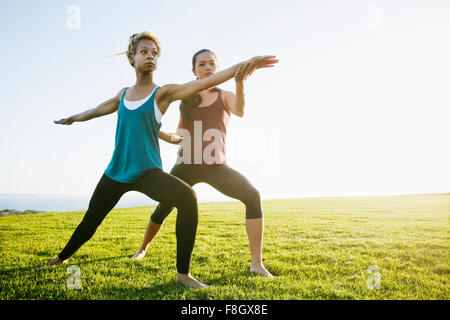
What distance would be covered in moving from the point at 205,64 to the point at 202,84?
120 cm

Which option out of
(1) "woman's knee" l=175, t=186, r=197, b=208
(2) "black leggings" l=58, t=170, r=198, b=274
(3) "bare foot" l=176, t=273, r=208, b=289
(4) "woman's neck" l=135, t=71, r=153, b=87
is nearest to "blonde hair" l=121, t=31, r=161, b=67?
(4) "woman's neck" l=135, t=71, r=153, b=87

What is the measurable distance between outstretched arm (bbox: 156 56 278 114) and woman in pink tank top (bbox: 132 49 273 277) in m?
0.64

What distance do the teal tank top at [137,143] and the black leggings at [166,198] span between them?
93 mm

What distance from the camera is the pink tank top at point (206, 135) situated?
3932 mm

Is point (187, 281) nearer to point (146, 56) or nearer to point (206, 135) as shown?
point (206, 135)

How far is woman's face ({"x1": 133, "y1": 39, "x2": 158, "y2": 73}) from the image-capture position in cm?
329

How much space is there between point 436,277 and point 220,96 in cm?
362

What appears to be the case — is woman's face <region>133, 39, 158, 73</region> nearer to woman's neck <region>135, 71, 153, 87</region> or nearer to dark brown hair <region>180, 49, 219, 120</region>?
woman's neck <region>135, 71, 153, 87</region>

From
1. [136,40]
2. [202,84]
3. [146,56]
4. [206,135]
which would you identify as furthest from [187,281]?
[136,40]

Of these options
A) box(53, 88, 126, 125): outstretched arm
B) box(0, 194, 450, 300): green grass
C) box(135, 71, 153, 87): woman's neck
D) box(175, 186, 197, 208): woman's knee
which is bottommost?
box(0, 194, 450, 300): green grass

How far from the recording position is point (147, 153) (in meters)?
3.12

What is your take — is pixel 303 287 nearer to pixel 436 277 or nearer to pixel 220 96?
pixel 436 277
